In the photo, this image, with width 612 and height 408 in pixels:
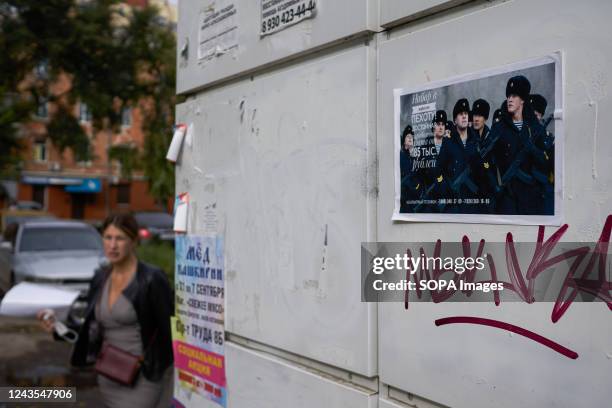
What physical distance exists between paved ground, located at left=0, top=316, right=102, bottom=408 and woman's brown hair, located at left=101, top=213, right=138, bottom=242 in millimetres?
2820

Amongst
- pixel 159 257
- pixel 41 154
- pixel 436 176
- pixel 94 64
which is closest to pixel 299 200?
pixel 436 176

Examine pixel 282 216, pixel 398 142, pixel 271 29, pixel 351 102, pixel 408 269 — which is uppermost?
pixel 271 29

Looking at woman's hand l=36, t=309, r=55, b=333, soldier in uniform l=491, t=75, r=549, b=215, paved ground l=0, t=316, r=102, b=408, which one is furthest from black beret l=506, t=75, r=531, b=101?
paved ground l=0, t=316, r=102, b=408

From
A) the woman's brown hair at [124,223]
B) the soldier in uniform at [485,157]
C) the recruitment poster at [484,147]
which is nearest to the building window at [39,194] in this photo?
the woman's brown hair at [124,223]

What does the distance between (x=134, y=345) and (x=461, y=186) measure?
240cm

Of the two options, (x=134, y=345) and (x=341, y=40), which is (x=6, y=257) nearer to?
(x=134, y=345)

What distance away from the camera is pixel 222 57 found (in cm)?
266

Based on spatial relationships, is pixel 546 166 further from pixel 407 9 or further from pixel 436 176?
pixel 407 9

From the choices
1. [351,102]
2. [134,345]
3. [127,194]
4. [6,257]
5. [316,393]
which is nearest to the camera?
[351,102]

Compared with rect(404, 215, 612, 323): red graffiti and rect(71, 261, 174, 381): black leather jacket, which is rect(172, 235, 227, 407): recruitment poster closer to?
rect(71, 261, 174, 381): black leather jacket

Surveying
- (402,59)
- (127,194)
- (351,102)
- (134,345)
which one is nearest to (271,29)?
(351,102)

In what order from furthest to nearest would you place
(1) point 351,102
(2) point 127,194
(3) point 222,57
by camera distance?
(2) point 127,194
(3) point 222,57
(1) point 351,102

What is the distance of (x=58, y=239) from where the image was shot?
1076 centimetres

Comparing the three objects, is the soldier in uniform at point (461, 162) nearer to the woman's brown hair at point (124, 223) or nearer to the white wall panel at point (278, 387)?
the white wall panel at point (278, 387)
